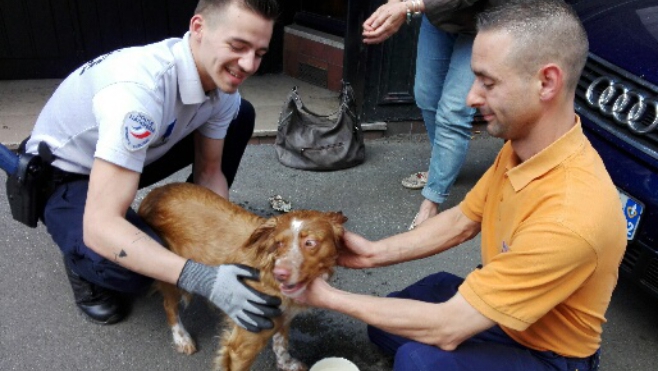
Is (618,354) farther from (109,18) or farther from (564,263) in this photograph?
(109,18)

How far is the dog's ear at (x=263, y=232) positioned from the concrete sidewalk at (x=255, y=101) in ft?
8.96

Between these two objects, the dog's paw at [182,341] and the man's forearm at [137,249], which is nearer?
the man's forearm at [137,249]

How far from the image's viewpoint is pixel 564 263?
1.74 m

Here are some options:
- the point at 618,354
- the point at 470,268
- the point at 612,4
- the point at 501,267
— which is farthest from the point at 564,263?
the point at 612,4

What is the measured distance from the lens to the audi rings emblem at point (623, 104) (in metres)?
2.85

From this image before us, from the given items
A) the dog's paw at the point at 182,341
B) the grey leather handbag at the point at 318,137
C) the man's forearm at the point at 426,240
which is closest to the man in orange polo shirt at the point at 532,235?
the man's forearm at the point at 426,240

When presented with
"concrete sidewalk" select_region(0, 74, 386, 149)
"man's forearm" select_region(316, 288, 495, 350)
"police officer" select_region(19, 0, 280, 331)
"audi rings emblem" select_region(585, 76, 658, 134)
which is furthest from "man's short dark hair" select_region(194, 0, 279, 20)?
"concrete sidewalk" select_region(0, 74, 386, 149)

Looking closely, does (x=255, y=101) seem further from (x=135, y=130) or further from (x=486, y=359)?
(x=486, y=359)

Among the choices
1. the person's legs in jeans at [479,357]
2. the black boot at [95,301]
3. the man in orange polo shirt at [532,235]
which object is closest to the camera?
the man in orange polo shirt at [532,235]

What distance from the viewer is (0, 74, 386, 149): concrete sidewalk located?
4891 millimetres

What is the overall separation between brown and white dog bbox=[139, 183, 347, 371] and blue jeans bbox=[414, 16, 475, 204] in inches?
60.3

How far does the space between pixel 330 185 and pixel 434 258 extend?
3.86 ft

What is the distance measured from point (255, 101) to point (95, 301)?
10.0 feet

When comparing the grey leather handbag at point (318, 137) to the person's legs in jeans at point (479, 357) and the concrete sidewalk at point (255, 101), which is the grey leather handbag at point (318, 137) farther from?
the person's legs in jeans at point (479, 357)
